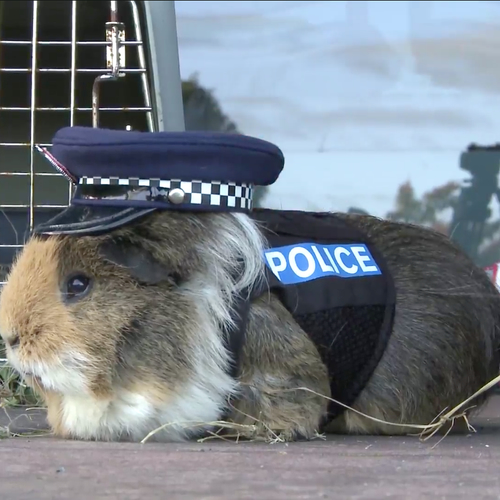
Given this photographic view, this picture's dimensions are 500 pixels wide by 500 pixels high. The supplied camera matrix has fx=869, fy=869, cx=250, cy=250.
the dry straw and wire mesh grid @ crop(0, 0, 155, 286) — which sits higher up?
wire mesh grid @ crop(0, 0, 155, 286)

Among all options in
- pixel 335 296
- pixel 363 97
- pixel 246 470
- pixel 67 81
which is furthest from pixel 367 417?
pixel 363 97

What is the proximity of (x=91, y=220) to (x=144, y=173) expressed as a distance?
4.6 inches

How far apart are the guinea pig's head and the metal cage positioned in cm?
61

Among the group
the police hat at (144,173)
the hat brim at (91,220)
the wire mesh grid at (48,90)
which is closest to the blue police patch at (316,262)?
the police hat at (144,173)

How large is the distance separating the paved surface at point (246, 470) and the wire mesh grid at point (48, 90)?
3.75ft

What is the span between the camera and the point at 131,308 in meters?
1.39

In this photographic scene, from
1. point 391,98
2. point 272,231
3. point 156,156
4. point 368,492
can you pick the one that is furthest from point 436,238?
point 391,98

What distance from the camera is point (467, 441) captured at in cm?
152

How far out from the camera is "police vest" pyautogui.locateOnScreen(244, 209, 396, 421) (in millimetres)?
1479

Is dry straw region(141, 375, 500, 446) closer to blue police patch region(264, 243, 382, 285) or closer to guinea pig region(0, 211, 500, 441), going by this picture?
guinea pig region(0, 211, 500, 441)

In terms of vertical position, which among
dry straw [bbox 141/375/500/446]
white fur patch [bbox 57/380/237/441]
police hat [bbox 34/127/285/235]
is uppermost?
police hat [bbox 34/127/285/235]

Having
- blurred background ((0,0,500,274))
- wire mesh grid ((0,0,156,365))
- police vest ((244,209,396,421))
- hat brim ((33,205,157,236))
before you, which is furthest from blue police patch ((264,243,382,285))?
blurred background ((0,0,500,274))

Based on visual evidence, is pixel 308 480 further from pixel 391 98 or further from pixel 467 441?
pixel 391 98

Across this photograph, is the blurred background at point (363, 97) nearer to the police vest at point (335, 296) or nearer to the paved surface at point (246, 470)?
the police vest at point (335, 296)
